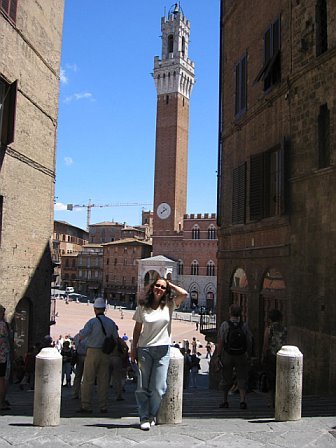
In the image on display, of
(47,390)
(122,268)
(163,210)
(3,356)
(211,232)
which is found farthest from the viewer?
(122,268)

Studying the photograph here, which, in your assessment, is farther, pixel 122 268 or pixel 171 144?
pixel 122 268

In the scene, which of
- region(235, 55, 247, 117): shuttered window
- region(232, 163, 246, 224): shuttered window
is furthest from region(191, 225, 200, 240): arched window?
region(232, 163, 246, 224): shuttered window

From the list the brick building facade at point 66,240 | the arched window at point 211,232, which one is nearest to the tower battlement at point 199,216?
the arched window at point 211,232

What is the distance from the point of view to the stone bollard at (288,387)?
5.92 meters

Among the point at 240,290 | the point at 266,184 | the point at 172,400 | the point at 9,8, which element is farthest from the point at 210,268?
the point at 172,400

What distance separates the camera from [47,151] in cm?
1648

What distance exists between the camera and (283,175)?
11.9m

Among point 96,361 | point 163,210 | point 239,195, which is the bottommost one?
point 96,361

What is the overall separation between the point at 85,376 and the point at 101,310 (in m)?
0.85

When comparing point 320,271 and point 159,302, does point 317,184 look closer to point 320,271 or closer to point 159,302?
point 320,271

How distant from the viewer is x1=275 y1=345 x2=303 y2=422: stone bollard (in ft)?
19.4

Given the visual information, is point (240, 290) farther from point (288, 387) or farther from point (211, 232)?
point (211, 232)

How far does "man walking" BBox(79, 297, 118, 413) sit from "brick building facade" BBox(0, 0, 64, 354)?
757cm

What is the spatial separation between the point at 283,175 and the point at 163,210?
200 feet
